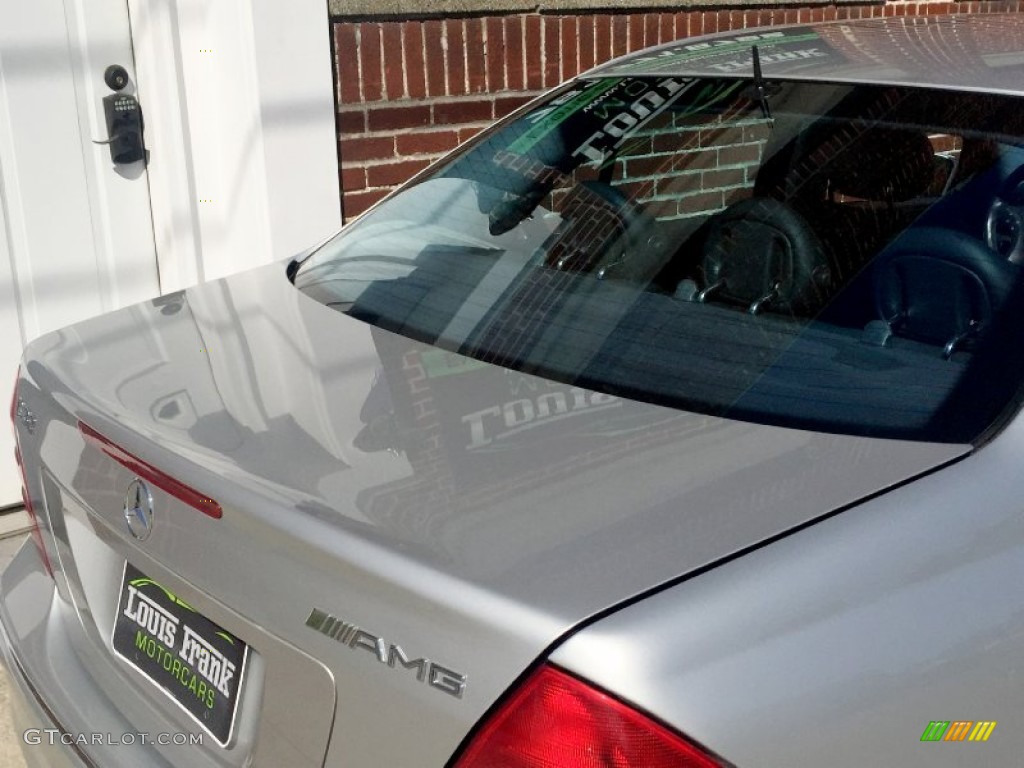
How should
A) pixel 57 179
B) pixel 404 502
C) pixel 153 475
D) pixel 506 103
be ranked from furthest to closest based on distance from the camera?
pixel 506 103 < pixel 57 179 < pixel 153 475 < pixel 404 502

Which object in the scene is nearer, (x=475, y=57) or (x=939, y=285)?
(x=939, y=285)

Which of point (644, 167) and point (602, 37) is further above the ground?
point (602, 37)

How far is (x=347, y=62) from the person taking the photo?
4.17m

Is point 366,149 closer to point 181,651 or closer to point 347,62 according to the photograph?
point 347,62

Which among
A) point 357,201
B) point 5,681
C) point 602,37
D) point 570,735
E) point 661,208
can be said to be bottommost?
point 5,681

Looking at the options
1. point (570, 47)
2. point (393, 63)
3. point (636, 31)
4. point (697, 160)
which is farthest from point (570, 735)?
point (636, 31)

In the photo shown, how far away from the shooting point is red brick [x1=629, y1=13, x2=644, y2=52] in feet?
16.1

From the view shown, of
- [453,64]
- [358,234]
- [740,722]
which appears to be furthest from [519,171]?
[453,64]

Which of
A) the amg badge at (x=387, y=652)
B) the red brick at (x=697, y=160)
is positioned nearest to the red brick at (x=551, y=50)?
the red brick at (x=697, y=160)

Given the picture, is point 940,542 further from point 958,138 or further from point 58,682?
point 58,682

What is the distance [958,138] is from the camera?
6.77ft

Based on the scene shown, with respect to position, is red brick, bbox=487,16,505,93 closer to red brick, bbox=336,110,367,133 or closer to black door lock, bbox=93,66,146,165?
red brick, bbox=336,110,367,133

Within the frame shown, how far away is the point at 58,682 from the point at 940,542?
1.39m

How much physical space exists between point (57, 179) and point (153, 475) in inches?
106
